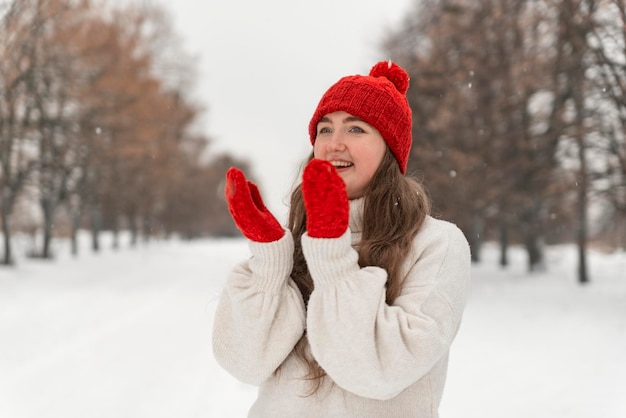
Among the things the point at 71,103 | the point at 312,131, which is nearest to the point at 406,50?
the point at 71,103

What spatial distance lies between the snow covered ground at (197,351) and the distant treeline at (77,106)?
7.42 ft

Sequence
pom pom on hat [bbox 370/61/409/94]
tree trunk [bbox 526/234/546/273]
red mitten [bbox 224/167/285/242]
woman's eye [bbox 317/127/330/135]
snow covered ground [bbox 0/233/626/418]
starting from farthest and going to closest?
tree trunk [bbox 526/234/546/273] → snow covered ground [bbox 0/233/626/418] → pom pom on hat [bbox 370/61/409/94] → woman's eye [bbox 317/127/330/135] → red mitten [bbox 224/167/285/242]

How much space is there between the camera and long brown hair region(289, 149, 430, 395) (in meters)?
1.68

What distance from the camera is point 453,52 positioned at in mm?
11352

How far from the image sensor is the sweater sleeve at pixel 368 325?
58.9 inches

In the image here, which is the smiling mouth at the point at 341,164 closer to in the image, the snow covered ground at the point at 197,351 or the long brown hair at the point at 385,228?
the long brown hair at the point at 385,228

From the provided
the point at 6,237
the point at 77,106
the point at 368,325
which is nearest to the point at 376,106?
the point at 368,325

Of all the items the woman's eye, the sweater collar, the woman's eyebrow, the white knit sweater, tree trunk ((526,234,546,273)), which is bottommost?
tree trunk ((526,234,546,273))

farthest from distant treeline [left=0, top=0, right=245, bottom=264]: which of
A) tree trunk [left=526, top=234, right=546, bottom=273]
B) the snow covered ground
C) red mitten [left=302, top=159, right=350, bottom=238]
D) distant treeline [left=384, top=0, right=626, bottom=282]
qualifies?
tree trunk [left=526, top=234, right=546, bottom=273]

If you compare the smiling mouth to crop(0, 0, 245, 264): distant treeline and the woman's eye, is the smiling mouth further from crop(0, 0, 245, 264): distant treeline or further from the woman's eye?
crop(0, 0, 245, 264): distant treeline

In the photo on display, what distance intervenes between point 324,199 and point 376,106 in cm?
48

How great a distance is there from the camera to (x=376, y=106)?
184 centimetres

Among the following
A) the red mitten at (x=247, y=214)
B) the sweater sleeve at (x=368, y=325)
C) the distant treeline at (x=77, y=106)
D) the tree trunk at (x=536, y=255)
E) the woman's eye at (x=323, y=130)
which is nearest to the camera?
the sweater sleeve at (x=368, y=325)

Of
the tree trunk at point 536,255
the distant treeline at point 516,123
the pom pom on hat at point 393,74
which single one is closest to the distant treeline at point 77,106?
the distant treeline at point 516,123
